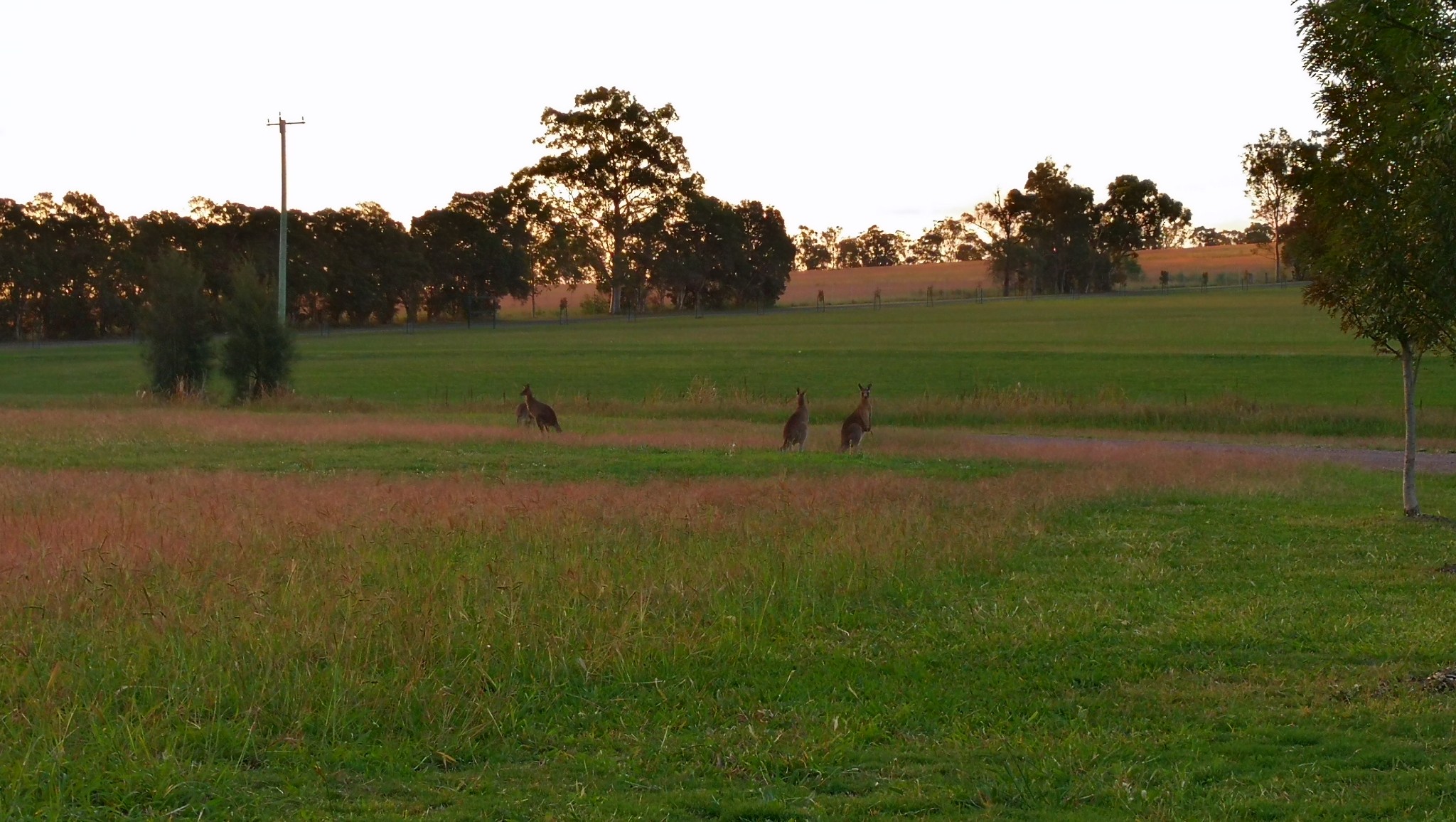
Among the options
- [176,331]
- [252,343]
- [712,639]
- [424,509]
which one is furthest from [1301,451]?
[176,331]

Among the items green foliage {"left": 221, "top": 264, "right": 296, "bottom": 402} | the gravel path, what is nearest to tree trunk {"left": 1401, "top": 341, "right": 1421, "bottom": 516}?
the gravel path

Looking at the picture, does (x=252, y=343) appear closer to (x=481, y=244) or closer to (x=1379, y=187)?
(x=1379, y=187)

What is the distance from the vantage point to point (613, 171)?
351 feet

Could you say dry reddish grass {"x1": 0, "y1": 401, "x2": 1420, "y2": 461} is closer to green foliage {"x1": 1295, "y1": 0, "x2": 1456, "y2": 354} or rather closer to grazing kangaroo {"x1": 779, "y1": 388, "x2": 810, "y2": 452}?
grazing kangaroo {"x1": 779, "y1": 388, "x2": 810, "y2": 452}

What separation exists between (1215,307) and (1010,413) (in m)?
64.2

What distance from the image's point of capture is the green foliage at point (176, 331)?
138 feet

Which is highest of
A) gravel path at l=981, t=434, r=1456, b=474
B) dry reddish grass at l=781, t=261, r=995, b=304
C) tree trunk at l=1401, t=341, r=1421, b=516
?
dry reddish grass at l=781, t=261, r=995, b=304

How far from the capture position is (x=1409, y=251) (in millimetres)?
13461

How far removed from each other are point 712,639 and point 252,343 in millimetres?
36109

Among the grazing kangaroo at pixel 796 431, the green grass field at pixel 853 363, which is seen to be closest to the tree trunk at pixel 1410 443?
the grazing kangaroo at pixel 796 431

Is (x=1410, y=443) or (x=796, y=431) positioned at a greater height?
(x=1410, y=443)

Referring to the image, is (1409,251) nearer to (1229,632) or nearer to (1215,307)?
(1229,632)

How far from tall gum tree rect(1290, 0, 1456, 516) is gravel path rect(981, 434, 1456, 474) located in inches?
334

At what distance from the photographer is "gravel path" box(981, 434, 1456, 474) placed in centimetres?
2342
